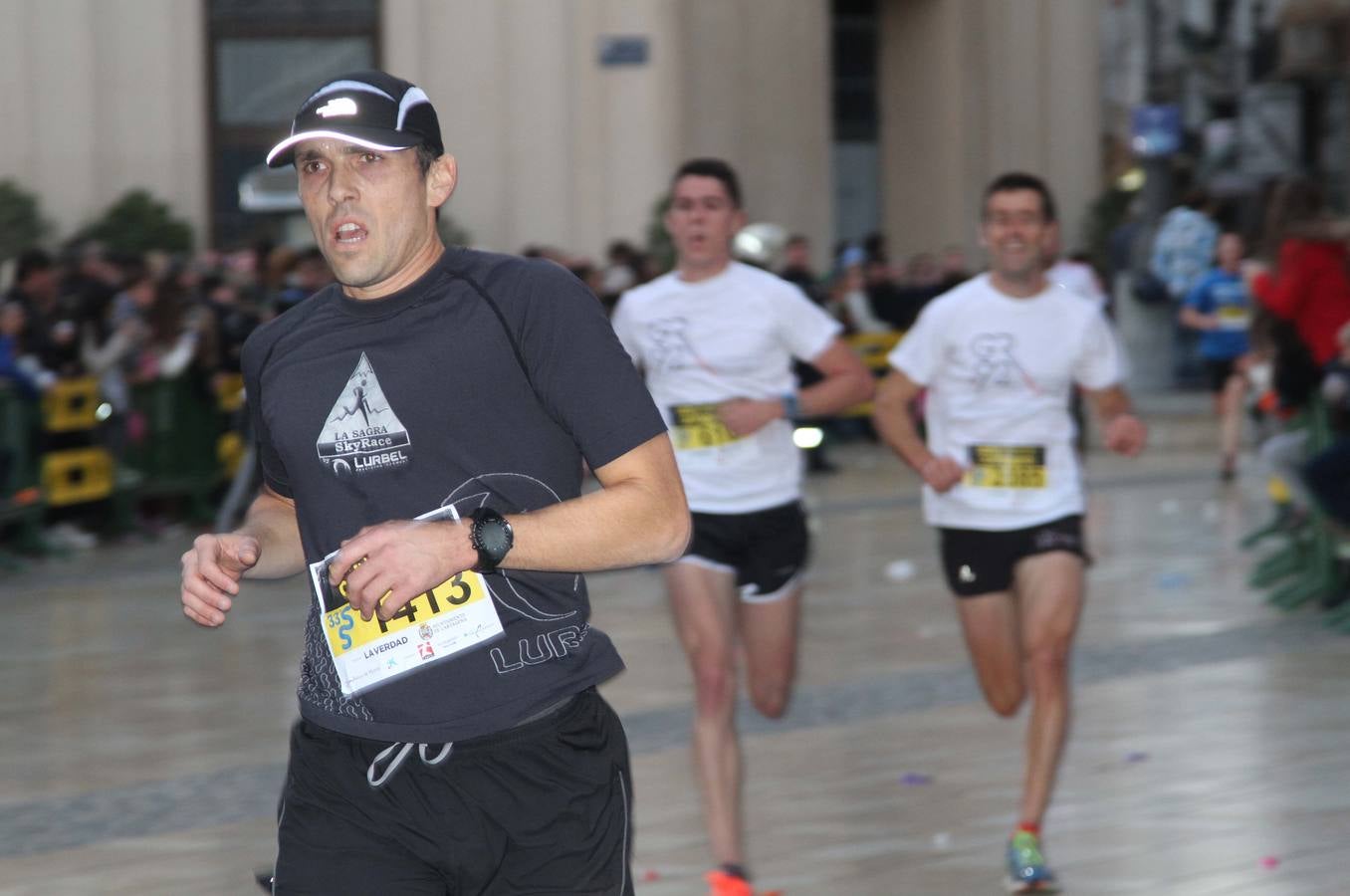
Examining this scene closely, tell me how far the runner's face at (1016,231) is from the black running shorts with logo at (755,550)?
1055 mm

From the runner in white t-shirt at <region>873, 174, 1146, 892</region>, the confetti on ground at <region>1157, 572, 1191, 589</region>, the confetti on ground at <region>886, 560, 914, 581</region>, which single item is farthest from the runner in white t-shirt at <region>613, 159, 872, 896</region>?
the confetti on ground at <region>886, 560, 914, 581</region>

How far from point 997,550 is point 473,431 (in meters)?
3.66

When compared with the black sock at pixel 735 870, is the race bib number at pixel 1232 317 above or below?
above

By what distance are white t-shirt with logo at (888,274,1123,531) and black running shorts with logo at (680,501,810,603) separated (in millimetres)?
475

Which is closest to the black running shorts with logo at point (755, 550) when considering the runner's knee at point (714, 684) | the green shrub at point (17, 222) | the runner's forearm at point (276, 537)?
the runner's knee at point (714, 684)

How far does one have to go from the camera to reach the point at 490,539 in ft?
10.6

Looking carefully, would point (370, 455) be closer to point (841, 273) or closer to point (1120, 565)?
point (1120, 565)

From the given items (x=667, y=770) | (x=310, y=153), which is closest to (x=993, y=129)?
(x=667, y=770)

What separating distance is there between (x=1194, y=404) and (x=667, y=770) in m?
18.9

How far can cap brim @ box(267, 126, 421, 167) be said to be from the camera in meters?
3.39

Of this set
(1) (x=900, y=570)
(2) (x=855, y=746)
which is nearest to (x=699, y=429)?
(2) (x=855, y=746)

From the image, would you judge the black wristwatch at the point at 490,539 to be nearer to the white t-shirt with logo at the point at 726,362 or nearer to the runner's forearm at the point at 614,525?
the runner's forearm at the point at 614,525

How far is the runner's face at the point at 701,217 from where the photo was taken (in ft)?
23.1

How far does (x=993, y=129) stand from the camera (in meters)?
32.8
